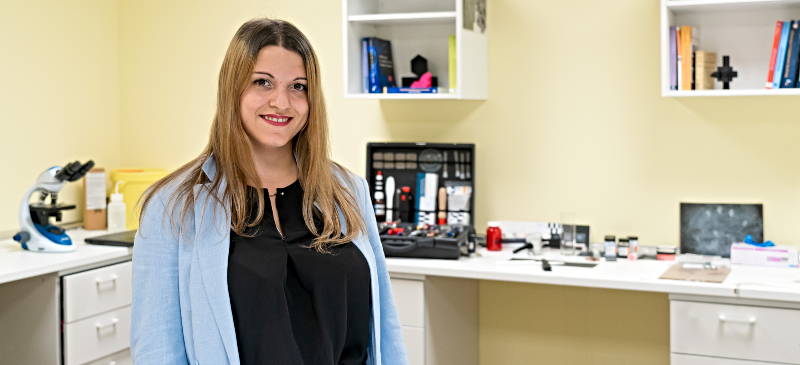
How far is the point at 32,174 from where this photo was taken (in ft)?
11.2

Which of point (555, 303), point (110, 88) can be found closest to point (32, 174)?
point (110, 88)

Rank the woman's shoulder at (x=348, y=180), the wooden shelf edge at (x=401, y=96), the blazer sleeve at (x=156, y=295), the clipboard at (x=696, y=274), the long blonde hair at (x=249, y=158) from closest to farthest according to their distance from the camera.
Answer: the blazer sleeve at (x=156, y=295) < the long blonde hair at (x=249, y=158) < the woman's shoulder at (x=348, y=180) < the clipboard at (x=696, y=274) < the wooden shelf edge at (x=401, y=96)

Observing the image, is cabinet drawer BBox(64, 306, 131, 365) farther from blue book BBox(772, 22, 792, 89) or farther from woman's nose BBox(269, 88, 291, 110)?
blue book BBox(772, 22, 792, 89)

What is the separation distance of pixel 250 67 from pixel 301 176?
30cm

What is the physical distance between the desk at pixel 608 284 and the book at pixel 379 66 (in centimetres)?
80

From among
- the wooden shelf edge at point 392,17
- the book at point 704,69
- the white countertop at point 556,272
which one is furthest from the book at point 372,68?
the book at point 704,69

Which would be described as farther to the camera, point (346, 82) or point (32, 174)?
point (32, 174)

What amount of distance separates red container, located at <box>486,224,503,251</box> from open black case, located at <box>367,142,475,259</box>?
0.09m

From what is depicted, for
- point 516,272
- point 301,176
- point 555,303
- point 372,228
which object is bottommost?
point 555,303

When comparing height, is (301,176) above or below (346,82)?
below

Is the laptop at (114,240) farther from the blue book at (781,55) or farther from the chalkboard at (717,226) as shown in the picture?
the blue book at (781,55)

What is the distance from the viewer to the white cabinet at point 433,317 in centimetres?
275

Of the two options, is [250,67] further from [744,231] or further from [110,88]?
[110,88]

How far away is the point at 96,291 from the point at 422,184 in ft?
4.79
